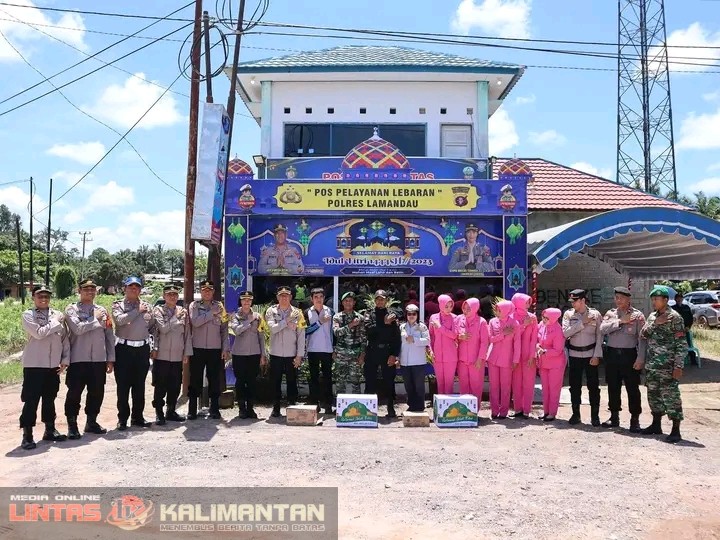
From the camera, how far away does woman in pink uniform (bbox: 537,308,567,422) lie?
27.9ft

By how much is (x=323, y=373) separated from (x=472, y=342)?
2228mm

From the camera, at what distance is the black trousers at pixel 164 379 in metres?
8.15

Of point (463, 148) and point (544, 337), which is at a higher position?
point (463, 148)

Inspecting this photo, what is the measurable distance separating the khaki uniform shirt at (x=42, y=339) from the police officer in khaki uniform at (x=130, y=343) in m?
0.76

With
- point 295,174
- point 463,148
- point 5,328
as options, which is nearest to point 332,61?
point 463,148

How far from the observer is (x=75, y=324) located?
24.0 ft

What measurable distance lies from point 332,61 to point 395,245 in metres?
6.00

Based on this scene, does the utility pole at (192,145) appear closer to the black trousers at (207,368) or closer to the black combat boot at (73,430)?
the black trousers at (207,368)

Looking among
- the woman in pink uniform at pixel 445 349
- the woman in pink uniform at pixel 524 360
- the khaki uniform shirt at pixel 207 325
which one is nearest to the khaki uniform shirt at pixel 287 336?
the khaki uniform shirt at pixel 207 325

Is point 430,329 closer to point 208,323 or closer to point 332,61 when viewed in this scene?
point 208,323

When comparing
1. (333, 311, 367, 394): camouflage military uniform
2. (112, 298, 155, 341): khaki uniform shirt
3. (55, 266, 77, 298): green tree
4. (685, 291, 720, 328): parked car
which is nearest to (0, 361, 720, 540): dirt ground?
(333, 311, 367, 394): camouflage military uniform

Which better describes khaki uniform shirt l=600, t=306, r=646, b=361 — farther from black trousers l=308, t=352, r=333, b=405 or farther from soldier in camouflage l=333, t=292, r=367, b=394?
black trousers l=308, t=352, r=333, b=405

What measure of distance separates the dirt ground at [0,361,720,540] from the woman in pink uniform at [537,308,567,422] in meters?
0.33

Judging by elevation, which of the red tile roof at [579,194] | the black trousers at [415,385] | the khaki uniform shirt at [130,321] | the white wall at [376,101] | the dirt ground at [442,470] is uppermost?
the white wall at [376,101]
